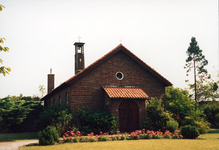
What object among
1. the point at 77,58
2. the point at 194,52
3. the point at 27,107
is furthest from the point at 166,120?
the point at 194,52

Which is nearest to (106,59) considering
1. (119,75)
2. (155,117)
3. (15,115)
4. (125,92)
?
(119,75)

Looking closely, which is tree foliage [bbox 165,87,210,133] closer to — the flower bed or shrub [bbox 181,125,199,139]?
shrub [bbox 181,125,199,139]

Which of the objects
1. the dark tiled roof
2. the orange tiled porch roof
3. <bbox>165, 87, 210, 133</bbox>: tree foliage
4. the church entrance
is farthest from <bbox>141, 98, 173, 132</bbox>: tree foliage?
the dark tiled roof

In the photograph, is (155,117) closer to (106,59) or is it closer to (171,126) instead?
(171,126)

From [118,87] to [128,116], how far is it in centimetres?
321

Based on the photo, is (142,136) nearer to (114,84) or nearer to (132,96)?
(132,96)

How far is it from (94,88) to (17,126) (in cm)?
1411

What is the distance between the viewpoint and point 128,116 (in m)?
24.0

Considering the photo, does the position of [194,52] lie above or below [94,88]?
above

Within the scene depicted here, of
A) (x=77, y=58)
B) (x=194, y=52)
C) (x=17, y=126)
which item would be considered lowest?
(x=17, y=126)

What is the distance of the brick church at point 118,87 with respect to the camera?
78.2 ft

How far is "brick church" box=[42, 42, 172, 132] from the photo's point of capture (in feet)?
78.2

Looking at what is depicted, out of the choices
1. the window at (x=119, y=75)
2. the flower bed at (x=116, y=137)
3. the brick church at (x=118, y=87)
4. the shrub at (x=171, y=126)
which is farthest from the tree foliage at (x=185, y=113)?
the window at (x=119, y=75)

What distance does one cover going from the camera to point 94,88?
2494 centimetres
